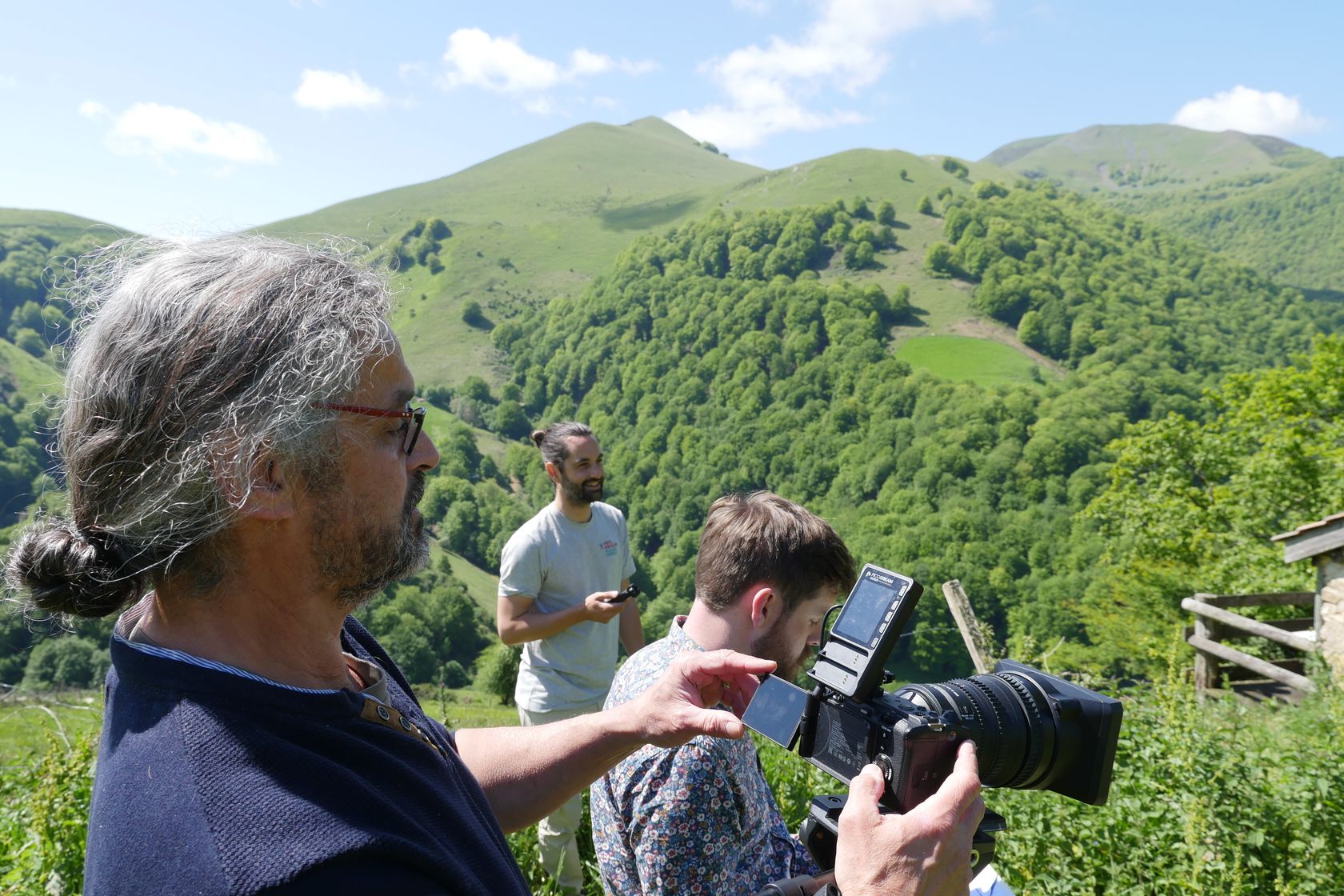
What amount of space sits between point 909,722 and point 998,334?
104889 millimetres

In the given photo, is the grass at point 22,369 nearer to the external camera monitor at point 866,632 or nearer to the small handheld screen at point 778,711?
the small handheld screen at point 778,711

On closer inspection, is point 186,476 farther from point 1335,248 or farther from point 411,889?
point 1335,248

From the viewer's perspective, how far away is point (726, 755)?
2.11 meters

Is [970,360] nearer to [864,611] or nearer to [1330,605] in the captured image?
[1330,605]

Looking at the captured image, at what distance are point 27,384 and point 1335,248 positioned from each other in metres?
171

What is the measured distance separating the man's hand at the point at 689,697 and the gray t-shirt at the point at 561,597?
2.49 m

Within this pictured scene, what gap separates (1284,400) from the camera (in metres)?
29.4

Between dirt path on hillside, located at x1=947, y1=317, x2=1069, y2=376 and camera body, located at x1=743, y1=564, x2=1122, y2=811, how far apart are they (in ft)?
322

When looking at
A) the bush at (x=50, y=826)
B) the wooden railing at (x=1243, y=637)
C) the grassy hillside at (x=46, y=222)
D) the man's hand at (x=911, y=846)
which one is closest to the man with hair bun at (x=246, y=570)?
the man's hand at (x=911, y=846)

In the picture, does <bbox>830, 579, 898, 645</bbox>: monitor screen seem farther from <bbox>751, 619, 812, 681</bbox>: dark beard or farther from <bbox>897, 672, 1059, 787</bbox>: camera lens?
<bbox>751, 619, 812, 681</bbox>: dark beard

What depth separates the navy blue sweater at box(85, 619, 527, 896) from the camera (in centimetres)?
101

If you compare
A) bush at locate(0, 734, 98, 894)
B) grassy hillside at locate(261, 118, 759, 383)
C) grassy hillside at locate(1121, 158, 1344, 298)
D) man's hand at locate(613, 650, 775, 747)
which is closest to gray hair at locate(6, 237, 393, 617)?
man's hand at locate(613, 650, 775, 747)

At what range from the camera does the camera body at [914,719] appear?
5.24 ft

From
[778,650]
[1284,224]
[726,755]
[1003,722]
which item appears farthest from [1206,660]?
[1284,224]
